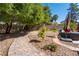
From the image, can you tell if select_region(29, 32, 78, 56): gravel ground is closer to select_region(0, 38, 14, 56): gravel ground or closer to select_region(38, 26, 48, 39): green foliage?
select_region(38, 26, 48, 39): green foliage

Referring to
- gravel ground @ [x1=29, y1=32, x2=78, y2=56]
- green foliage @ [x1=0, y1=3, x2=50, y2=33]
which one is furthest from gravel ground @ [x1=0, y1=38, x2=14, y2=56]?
gravel ground @ [x1=29, y1=32, x2=78, y2=56]

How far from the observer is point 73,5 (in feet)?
14.8

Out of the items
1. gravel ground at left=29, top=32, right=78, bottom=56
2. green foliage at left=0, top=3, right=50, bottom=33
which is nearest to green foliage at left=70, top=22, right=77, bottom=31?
gravel ground at left=29, top=32, right=78, bottom=56

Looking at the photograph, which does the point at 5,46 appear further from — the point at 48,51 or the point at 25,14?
the point at 48,51

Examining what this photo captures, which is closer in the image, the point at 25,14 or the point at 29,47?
the point at 29,47

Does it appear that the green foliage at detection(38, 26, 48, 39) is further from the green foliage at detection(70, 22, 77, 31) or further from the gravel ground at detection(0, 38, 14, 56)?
the gravel ground at detection(0, 38, 14, 56)

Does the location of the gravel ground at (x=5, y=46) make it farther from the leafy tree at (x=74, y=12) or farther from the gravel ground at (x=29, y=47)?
the leafy tree at (x=74, y=12)

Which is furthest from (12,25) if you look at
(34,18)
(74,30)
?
(74,30)

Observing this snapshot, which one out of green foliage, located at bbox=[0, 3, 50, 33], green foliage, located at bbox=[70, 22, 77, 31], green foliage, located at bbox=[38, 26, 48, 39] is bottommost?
green foliage, located at bbox=[38, 26, 48, 39]

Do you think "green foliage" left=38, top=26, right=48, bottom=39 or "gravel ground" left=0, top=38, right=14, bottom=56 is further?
"green foliage" left=38, top=26, right=48, bottom=39

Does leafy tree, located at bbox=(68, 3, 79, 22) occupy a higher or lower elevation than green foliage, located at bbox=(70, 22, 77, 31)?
higher

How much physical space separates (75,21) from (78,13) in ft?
0.62

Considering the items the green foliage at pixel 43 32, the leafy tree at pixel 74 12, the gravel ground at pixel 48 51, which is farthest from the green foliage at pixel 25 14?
the leafy tree at pixel 74 12

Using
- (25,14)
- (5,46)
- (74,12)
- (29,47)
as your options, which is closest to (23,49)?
(29,47)
